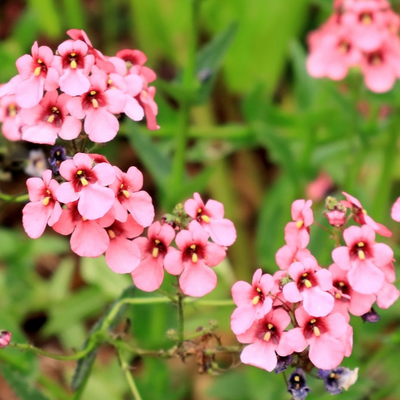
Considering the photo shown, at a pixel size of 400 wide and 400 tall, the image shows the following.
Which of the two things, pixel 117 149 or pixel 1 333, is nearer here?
pixel 1 333

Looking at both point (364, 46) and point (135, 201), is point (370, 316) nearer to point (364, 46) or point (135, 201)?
point (135, 201)

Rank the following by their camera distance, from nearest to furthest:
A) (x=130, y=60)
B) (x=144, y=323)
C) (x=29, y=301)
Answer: (x=130, y=60) < (x=144, y=323) < (x=29, y=301)

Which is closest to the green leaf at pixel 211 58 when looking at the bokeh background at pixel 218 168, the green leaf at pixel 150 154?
the bokeh background at pixel 218 168

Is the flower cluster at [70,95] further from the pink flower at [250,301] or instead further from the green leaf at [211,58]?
the green leaf at [211,58]

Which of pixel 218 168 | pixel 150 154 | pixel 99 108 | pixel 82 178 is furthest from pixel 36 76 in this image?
pixel 218 168

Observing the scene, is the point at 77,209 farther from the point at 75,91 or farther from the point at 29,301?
the point at 29,301

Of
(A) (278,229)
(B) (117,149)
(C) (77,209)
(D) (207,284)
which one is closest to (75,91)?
(C) (77,209)
